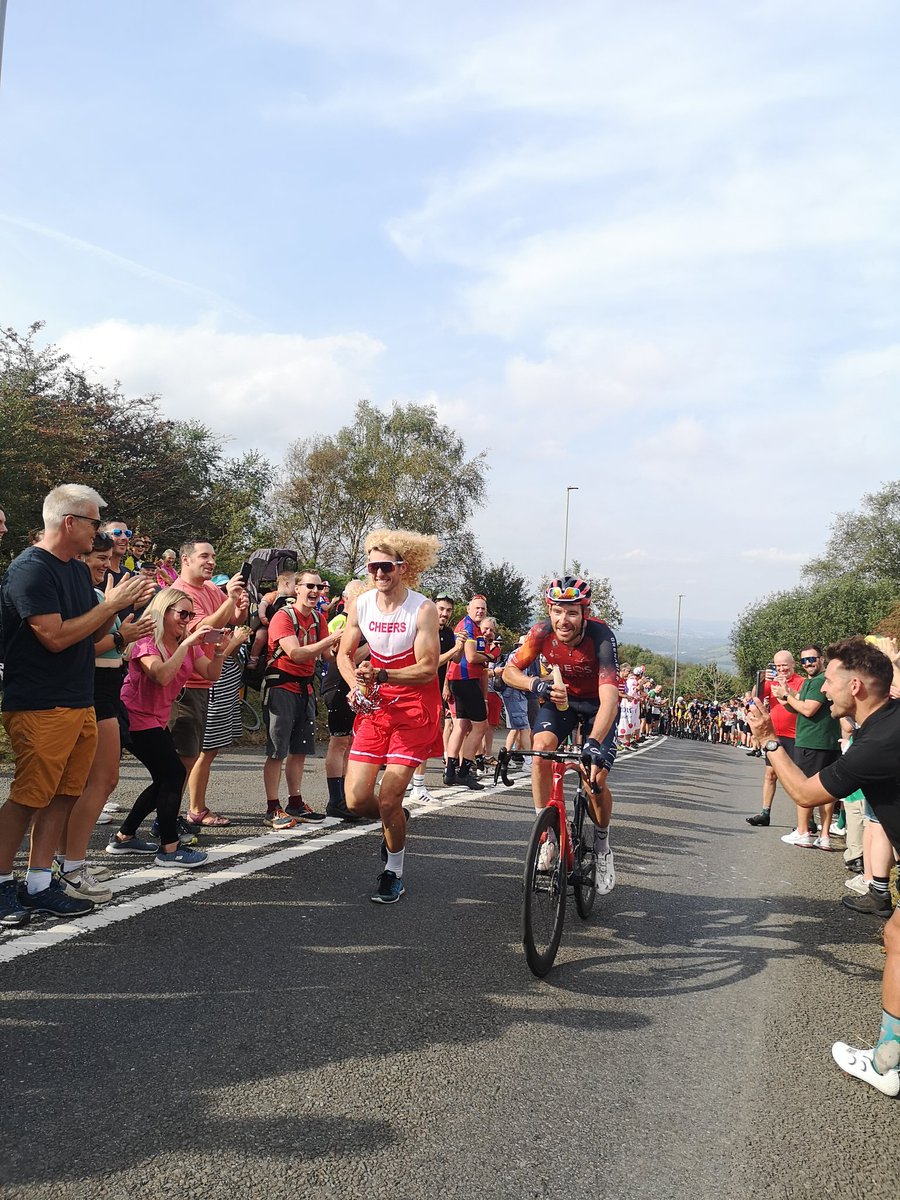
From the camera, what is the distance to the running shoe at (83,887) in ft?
17.2

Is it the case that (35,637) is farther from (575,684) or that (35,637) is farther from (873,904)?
(873,904)

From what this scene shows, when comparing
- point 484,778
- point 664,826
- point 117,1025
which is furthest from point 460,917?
point 484,778

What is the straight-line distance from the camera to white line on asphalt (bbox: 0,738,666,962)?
462cm

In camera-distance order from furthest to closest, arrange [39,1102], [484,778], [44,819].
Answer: [484,778] → [44,819] → [39,1102]

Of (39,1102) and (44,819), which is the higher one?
(44,819)

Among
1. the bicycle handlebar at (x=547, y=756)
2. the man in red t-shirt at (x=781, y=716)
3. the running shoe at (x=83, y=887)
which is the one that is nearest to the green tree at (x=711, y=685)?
the man in red t-shirt at (x=781, y=716)

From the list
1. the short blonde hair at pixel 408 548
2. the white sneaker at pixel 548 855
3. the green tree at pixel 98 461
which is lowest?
the white sneaker at pixel 548 855

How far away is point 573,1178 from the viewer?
292 centimetres

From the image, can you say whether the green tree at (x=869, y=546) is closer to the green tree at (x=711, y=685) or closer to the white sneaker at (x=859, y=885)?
the green tree at (x=711, y=685)

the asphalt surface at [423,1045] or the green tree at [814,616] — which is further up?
the green tree at [814,616]

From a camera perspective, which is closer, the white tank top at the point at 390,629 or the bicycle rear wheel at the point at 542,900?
the bicycle rear wheel at the point at 542,900

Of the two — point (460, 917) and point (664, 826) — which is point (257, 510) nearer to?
point (664, 826)

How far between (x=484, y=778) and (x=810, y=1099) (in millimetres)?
8598

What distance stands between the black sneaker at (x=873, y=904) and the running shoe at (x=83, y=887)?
193 inches
